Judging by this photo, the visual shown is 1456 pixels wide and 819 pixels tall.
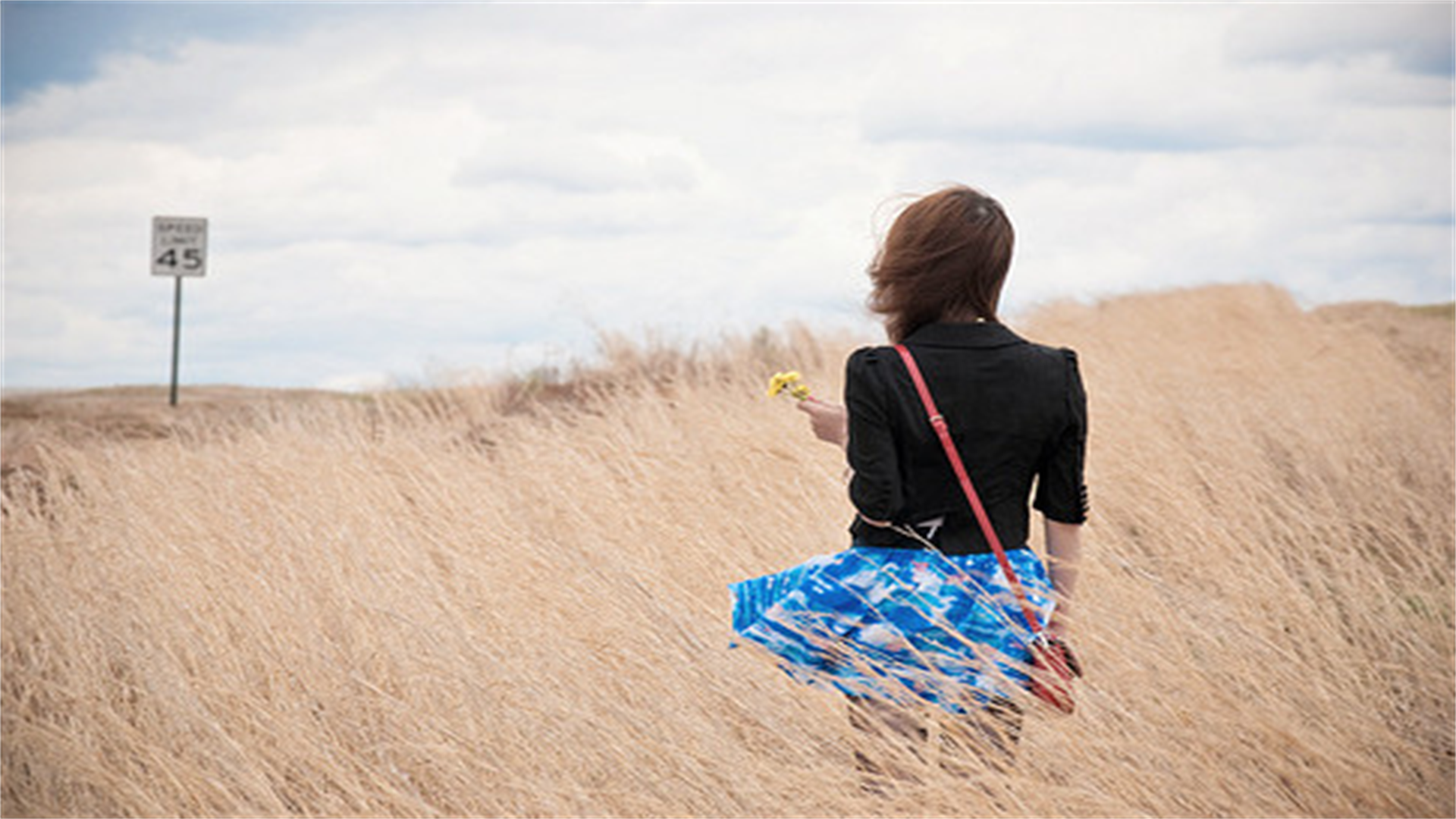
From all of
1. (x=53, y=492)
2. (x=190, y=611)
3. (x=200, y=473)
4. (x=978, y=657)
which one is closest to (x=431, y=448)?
(x=200, y=473)

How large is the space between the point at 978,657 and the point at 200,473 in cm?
759

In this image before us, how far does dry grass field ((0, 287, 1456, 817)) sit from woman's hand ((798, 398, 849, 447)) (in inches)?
32.8

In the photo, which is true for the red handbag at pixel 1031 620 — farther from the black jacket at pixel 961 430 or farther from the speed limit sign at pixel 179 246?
the speed limit sign at pixel 179 246

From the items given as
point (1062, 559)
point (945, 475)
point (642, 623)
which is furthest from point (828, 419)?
point (642, 623)

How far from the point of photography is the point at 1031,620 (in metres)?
2.98

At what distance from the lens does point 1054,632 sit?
309 cm

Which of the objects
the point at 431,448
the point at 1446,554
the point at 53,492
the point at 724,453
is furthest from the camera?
the point at 431,448

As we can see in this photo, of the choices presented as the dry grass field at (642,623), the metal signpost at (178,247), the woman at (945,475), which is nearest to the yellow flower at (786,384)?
the woman at (945,475)

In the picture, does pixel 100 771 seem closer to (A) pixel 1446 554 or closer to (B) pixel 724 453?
(B) pixel 724 453

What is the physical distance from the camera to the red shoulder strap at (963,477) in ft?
9.21

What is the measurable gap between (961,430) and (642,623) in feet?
7.23

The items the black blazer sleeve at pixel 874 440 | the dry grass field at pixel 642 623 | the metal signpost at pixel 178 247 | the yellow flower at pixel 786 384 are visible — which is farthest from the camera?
the metal signpost at pixel 178 247

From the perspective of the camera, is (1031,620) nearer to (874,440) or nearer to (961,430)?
(961,430)

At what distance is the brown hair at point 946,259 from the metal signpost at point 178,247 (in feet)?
62.9
